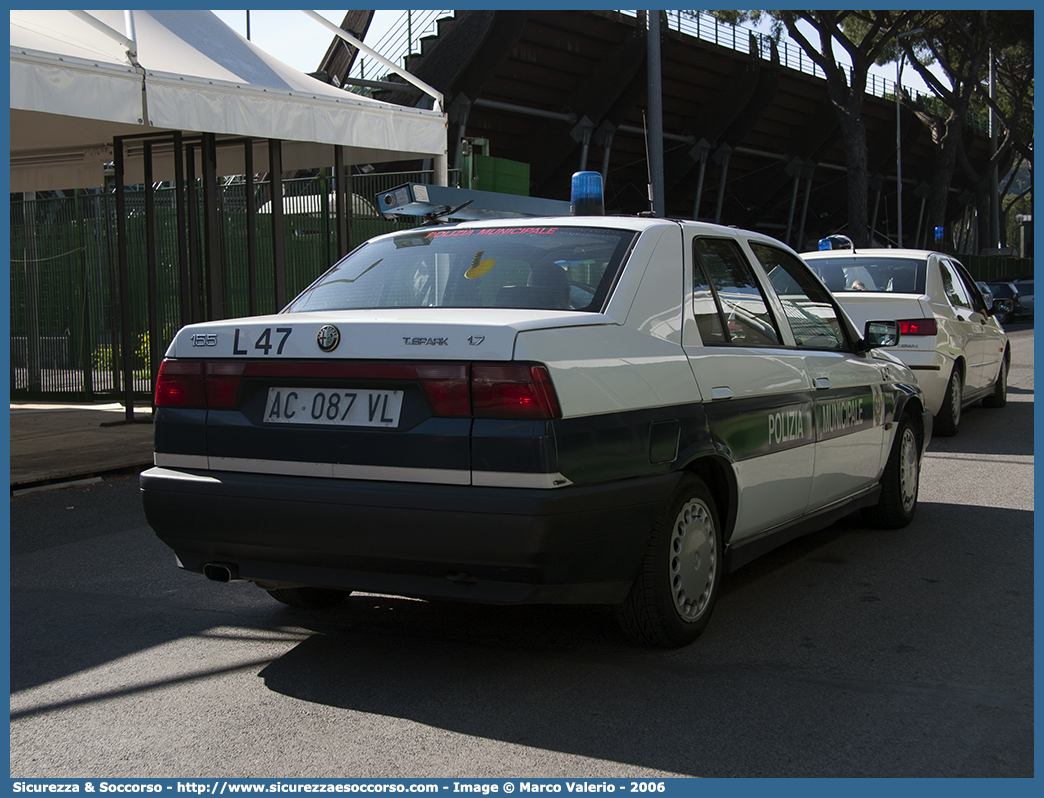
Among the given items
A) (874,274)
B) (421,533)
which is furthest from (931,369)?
(421,533)

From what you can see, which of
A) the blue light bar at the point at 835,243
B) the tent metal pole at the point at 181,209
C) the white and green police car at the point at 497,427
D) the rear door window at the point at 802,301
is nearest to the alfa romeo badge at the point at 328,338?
the white and green police car at the point at 497,427

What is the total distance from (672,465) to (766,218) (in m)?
52.9

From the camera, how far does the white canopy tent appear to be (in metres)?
8.12

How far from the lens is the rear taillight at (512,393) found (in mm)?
3482

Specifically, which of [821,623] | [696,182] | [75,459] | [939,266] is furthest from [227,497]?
[696,182]

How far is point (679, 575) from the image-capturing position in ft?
13.5

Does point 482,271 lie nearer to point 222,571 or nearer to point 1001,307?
point 222,571

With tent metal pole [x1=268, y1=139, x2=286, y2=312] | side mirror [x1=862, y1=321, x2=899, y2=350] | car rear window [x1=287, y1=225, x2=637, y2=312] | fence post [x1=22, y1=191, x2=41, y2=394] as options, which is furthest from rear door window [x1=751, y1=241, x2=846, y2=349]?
fence post [x1=22, y1=191, x2=41, y2=394]

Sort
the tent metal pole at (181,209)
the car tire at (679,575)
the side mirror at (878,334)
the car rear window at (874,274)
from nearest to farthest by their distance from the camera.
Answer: the car tire at (679,575) → the side mirror at (878,334) → the car rear window at (874,274) → the tent metal pole at (181,209)

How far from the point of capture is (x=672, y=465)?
3.95 metres

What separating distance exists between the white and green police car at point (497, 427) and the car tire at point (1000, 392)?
8.67 m

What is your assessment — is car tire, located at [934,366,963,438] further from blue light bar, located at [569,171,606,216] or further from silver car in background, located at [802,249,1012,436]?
blue light bar, located at [569,171,606,216]

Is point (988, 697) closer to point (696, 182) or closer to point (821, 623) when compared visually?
point (821, 623)

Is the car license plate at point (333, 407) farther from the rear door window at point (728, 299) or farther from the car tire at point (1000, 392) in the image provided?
the car tire at point (1000, 392)
